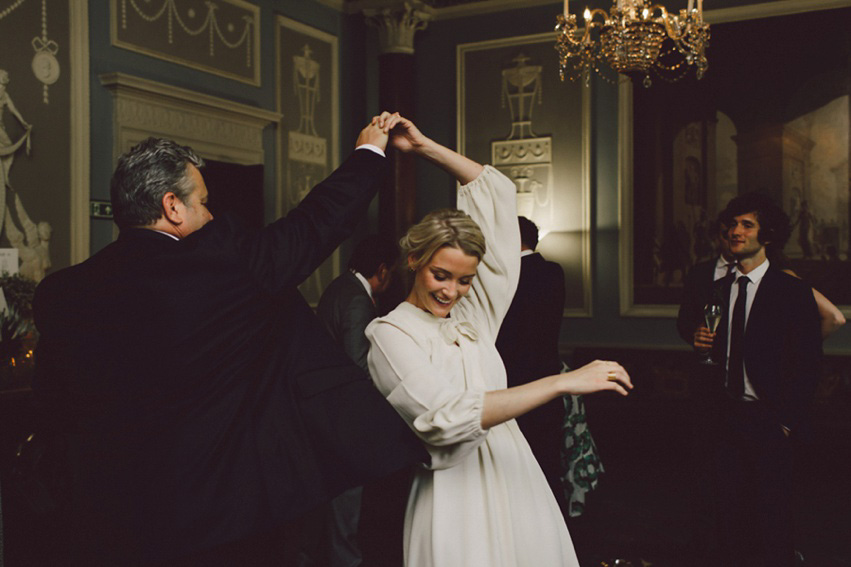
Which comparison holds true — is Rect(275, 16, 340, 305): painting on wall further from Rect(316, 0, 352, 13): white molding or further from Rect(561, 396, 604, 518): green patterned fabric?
Rect(561, 396, 604, 518): green patterned fabric

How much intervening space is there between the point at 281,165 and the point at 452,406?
5.76 metres

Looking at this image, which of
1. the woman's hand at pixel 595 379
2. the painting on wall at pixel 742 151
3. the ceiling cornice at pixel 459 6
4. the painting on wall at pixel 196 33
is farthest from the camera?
the ceiling cornice at pixel 459 6

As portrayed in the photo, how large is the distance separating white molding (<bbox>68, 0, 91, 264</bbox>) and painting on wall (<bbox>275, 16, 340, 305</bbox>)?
1.98 meters

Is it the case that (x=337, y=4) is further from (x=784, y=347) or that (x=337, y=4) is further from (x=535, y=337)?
(x=784, y=347)

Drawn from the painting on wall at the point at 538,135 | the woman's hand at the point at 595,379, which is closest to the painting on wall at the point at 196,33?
the painting on wall at the point at 538,135

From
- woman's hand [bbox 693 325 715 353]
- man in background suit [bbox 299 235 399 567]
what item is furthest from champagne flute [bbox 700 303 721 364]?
man in background suit [bbox 299 235 399 567]

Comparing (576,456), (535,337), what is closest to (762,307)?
(535,337)

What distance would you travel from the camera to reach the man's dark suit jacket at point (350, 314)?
3932 millimetres

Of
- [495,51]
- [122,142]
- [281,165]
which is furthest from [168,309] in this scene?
[495,51]

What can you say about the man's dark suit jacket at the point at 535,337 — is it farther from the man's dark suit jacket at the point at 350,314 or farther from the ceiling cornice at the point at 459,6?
the ceiling cornice at the point at 459,6

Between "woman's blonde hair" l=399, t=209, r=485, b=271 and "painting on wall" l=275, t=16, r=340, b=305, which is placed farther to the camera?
"painting on wall" l=275, t=16, r=340, b=305

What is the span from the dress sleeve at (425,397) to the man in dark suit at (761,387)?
2143mm

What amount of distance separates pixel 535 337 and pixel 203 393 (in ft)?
8.65

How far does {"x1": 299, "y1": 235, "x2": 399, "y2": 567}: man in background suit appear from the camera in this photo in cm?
390
